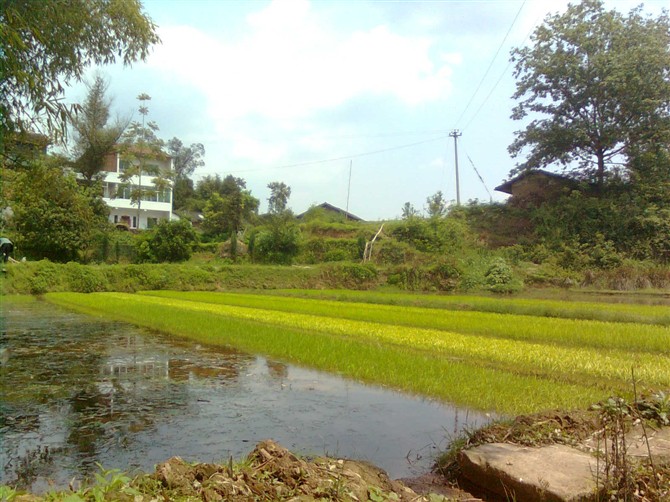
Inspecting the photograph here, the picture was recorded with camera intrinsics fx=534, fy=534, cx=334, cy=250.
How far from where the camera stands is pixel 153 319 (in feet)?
51.5

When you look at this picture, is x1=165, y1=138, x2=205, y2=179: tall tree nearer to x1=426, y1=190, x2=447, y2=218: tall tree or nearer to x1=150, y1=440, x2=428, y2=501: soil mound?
x1=426, y1=190, x2=447, y2=218: tall tree

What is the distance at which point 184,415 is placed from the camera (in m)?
6.42

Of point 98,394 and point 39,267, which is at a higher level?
point 39,267

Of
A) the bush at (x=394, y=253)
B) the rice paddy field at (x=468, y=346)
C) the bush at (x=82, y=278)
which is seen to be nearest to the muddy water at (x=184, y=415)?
the rice paddy field at (x=468, y=346)

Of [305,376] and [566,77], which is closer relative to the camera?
[305,376]

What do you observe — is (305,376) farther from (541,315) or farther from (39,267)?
(39,267)

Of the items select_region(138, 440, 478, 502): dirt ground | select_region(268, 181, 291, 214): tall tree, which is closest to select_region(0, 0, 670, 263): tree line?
select_region(268, 181, 291, 214): tall tree

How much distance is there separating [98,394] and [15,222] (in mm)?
29462

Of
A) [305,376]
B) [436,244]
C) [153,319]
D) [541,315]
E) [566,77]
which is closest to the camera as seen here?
[305,376]

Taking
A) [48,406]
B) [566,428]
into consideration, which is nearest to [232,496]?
[566,428]

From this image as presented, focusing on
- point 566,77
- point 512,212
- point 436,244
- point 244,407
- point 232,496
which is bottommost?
point 244,407

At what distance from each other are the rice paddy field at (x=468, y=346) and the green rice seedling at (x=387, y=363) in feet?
0.06

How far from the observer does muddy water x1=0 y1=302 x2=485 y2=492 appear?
504 cm

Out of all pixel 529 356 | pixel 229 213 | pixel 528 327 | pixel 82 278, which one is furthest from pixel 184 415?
pixel 229 213
